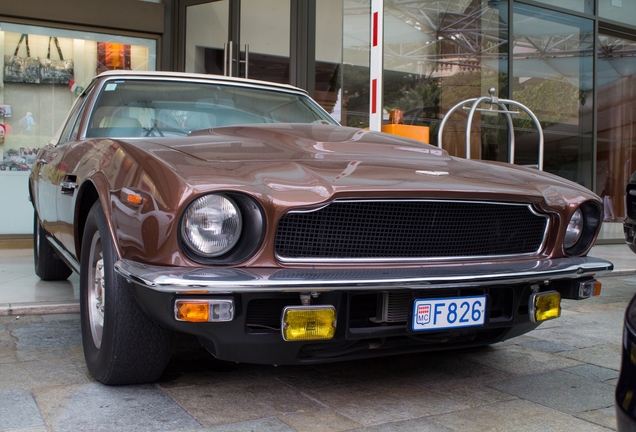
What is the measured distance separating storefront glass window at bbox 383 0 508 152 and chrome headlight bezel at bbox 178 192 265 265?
6.24 metres

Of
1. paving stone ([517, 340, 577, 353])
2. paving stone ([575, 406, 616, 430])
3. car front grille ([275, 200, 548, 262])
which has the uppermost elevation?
car front grille ([275, 200, 548, 262])

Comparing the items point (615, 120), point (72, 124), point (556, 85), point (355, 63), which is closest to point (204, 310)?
point (72, 124)

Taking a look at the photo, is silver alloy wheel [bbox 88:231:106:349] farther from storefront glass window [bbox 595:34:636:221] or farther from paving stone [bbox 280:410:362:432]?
storefront glass window [bbox 595:34:636:221]

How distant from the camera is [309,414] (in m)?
2.57

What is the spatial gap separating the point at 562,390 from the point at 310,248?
1.31 m

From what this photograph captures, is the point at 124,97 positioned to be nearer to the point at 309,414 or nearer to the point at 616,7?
the point at 309,414

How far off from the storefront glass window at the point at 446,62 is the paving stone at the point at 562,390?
223 inches

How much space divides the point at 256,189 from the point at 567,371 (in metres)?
1.83

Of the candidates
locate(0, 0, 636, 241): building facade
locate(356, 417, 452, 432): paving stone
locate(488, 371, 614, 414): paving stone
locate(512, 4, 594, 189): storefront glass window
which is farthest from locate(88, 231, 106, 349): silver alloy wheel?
locate(512, 4, 594, 189): storefront glass window

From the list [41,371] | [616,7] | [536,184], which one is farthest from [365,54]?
[41,371]

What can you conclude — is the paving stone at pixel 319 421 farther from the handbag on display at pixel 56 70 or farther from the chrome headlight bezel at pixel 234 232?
the handbag on display at pixel 56 70

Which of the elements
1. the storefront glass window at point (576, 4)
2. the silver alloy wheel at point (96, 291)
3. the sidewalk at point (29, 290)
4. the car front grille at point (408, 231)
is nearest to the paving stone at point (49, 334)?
the sidewalk at point (29, 290)

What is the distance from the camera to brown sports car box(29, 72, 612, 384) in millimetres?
2357

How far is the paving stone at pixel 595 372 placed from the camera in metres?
3.17
